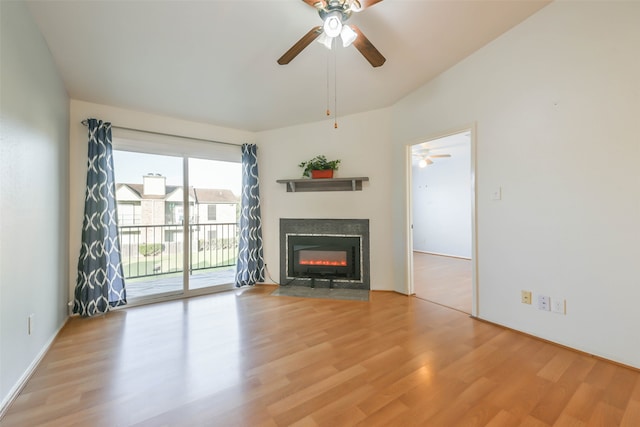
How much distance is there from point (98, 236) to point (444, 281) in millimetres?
4813

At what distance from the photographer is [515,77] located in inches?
94.7

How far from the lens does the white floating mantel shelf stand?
3672 mm

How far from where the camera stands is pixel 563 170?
214 centimetres

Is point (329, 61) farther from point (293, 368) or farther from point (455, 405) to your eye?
point (455, 405)

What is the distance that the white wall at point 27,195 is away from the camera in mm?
1529

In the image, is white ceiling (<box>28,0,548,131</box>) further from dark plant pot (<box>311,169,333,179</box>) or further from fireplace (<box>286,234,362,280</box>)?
fireplace (<box>286,234,362,280</box>)

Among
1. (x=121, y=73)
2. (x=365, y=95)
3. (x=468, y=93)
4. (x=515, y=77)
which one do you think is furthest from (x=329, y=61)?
(x=121, y=73)

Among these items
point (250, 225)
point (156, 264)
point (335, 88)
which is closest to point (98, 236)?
point (156, 264)

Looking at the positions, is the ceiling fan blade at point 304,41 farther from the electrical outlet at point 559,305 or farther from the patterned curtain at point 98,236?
the electrical outlet at point 559,305

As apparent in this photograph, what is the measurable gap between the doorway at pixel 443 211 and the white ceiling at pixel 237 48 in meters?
2.33

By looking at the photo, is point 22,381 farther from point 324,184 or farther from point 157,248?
point 324,184

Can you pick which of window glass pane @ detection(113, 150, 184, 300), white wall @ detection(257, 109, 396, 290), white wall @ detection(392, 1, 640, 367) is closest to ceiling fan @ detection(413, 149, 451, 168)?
white wall @ detection(257, 109, 396, 290)

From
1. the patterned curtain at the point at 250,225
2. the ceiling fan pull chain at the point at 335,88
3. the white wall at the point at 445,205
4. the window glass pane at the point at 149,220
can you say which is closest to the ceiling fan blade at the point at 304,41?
the ceiling fan pull chain at the point at 335,88

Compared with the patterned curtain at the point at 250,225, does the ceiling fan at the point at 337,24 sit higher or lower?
higher
